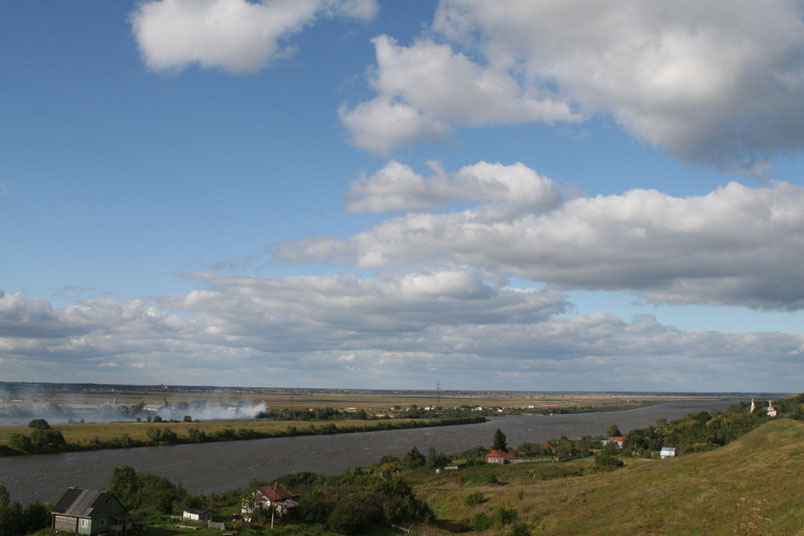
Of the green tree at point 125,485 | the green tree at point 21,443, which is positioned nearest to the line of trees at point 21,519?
the green tree at point 125,485

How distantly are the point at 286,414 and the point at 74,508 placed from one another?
127535 mm

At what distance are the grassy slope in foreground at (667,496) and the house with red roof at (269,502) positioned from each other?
1259 centimetres

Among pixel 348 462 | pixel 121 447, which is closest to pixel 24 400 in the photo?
pixel 121 447

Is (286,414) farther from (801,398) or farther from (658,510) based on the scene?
(658,510)

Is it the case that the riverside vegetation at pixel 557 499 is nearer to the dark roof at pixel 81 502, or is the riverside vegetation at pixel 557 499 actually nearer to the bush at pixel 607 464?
the bush at pixel 607 464

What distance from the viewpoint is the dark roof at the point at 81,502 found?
104 feet

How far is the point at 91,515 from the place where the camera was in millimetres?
31266

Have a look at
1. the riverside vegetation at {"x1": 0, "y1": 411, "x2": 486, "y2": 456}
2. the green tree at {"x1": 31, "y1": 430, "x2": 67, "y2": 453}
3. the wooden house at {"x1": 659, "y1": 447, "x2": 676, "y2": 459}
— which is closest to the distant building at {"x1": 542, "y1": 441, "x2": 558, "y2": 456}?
the wooden house at {"x1": 659, "y1": 447, "x2": 676, "y2": 459}

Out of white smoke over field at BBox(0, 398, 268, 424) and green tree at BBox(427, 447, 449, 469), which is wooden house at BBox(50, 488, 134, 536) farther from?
white smoke over field at BBox(0, 398, 268, 424)

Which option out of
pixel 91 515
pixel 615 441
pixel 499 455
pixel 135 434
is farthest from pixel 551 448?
pixel 135 434

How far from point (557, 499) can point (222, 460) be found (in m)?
47.7

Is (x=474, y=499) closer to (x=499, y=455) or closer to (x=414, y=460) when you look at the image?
(x=414, y=460)

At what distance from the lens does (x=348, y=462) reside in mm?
72500

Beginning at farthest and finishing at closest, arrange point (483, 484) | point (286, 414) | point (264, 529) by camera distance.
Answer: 1. point (286, 414)
2. point (483, 484)
3. point (264, 529)
